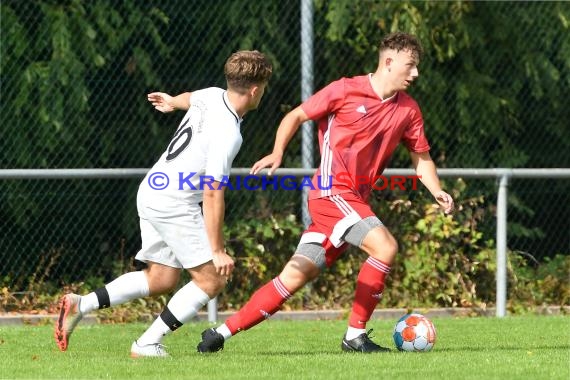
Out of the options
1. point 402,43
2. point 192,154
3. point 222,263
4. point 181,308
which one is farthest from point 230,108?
point 402,43

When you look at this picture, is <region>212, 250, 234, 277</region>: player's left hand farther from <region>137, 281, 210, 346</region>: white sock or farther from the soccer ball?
the soccer ball

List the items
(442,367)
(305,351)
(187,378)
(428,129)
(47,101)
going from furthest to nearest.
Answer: (428,129), (47,101), (305,351), (442,367), (187,378)

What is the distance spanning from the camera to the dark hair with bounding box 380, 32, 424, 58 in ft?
25.1

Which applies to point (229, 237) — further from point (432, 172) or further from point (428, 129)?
point (432, 172)

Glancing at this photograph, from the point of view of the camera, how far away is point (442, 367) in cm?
666

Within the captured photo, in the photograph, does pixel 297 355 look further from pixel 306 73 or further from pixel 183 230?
pixel 306 73

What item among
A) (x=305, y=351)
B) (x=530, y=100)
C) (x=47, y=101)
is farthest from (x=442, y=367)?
(x=530, y=100)

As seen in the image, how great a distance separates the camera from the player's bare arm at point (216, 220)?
6.71 metres

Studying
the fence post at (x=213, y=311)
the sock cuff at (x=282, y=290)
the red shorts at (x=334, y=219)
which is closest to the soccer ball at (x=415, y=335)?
the red shorts at (x=334, y=219)

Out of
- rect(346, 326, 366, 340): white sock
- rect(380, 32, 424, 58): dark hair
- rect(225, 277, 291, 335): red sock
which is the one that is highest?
rect(380, 32, 424, 58): dark hair

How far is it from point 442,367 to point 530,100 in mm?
5468

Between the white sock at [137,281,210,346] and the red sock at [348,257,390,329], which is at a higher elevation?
the red sock at [348,257,390,329]

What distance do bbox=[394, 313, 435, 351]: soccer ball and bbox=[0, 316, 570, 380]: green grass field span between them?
0.34 feet

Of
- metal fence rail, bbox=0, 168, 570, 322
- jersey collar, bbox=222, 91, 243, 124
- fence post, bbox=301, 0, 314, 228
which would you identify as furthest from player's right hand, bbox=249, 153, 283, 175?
fence post, bbox=301, 0, 314, 228
